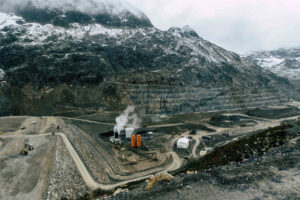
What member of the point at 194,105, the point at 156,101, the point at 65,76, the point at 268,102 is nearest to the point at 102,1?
the point at 65,76

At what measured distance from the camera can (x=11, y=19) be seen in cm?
8675

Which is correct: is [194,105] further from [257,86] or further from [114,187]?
[114,187]

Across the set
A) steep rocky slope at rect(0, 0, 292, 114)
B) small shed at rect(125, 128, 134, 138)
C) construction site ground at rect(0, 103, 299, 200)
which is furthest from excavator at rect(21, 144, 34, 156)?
steep rocky slope at rect(0, 0, 292, 114)

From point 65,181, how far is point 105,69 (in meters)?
57.5

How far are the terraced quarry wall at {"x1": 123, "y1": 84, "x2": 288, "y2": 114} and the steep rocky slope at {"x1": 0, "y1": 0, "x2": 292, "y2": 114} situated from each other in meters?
0.40

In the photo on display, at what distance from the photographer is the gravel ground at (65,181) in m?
18.3

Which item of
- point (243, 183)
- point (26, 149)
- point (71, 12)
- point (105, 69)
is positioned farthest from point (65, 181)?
point (71, 12)

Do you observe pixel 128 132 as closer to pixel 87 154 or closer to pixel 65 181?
pixel 87 154

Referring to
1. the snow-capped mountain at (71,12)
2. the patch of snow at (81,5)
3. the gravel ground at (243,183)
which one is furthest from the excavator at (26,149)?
the patch of snow at (81,5)

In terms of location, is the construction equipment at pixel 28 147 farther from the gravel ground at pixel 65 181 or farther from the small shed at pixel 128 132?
the small shed at pixel 128 132

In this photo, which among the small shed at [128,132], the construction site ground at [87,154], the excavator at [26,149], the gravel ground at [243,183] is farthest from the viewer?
the small shed at [128,132]

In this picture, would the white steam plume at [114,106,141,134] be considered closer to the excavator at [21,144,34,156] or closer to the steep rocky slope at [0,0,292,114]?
the steep rocky slope at [0,0,292,114]

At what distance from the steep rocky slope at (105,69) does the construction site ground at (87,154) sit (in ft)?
38.2

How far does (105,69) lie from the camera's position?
71938 millimetres
